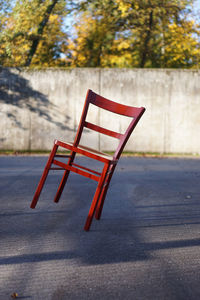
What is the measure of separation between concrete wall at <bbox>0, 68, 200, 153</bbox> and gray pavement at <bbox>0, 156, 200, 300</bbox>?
5352 mm

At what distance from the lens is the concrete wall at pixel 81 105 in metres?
10.1

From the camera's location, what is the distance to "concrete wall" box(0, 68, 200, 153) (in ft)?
33.2

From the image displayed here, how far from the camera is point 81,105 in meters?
10.2

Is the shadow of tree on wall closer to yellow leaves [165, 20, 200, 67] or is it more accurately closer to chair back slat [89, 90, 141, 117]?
yellow leaves [165, 20, 200, 67]

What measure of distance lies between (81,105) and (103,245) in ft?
25.7

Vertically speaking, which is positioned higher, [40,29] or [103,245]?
[40,29]

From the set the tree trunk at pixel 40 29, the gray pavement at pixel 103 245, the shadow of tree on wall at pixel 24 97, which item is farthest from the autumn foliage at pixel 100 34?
the gray pavement at pixel 103 245

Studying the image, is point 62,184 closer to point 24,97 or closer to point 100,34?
point 24,97

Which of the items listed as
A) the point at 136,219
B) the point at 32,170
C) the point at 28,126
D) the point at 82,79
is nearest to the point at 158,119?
the point at 82,79

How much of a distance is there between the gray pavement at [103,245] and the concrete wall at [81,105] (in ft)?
17.6

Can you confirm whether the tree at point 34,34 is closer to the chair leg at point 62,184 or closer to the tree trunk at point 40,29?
the tree trunk at point 40,29

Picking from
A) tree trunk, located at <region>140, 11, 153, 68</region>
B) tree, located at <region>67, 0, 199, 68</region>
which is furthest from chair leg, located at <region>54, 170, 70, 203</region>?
tree trunk, located at <region>140, 11, 153, 68</region>

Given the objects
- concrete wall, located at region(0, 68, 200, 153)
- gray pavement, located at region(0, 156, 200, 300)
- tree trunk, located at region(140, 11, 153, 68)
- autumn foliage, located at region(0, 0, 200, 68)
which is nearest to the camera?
gray pavement, located at region(0, 156, 200, 300)

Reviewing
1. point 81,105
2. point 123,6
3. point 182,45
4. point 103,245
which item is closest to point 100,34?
point 123,6
